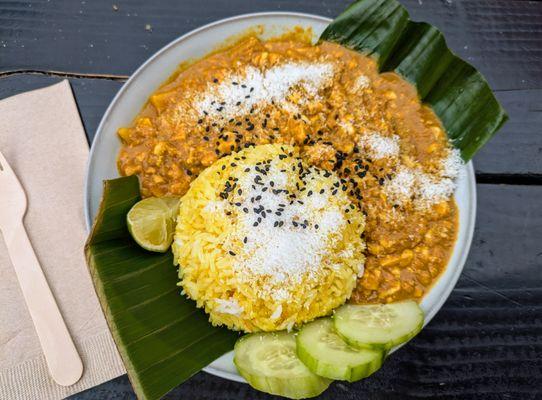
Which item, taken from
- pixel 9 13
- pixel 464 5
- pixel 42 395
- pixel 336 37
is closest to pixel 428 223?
pixel 336 37

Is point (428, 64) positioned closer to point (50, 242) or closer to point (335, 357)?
point (335, 357)

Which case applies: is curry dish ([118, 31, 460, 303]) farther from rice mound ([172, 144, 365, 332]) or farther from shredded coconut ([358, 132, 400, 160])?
rice mound ([172, 144, 365, 332])

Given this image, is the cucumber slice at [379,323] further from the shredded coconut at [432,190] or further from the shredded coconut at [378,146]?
the shredded coconut at [378,146]

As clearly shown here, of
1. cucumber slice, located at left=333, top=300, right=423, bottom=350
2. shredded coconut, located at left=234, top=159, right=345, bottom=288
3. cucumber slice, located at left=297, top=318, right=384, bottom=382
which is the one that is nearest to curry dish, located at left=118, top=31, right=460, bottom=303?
cucumber slice, located at left=333, top=300, right=423, bottom=350

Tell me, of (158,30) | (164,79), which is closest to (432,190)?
(164,79)

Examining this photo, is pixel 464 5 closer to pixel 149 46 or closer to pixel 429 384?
pixel 149 46

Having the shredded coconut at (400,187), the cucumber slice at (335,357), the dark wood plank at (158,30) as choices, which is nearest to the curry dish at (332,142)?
the shredded coconut at (400,187)
